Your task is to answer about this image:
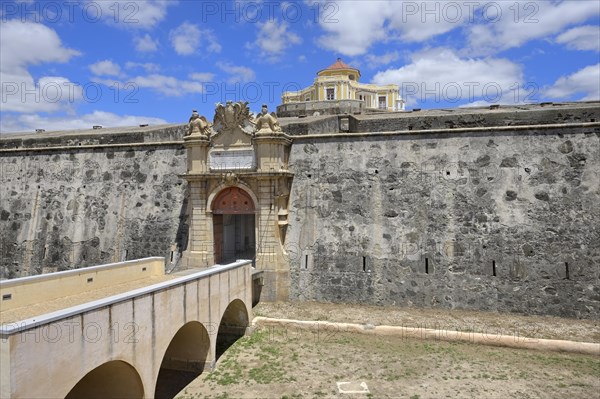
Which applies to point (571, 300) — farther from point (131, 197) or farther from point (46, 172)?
point (46, 172)

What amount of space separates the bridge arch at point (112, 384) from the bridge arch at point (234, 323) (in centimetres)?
408

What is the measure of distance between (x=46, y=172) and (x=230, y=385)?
12.3 m

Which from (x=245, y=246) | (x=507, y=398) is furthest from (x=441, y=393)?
(x=245, y=246)

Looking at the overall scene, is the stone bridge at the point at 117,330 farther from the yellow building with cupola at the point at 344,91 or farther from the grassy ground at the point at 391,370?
the yellow building with cupola at the point at 344,91

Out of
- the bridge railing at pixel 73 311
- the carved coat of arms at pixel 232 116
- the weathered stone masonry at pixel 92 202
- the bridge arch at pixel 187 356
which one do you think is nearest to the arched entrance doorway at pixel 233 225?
the weathered stone masonry at pixel 92 202

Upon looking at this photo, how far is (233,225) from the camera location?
17.4 metres

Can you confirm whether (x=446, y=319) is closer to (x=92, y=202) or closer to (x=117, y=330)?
(x=117, y=330)

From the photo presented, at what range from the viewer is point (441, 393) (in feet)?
26.6

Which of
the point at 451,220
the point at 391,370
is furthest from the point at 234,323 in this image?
the point at 451,220

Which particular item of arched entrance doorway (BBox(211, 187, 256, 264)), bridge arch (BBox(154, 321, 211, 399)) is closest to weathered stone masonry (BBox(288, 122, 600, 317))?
arched entrance doorway (BBox(211, 187, 256, 264))

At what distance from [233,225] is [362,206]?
6.13m

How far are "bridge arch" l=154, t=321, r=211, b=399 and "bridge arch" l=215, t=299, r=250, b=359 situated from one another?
166 centimetres

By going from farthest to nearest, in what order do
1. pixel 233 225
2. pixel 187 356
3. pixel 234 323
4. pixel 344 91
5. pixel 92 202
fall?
1. pixel 344 91
2. pixel 233 225
3. pixel 92 202
4. pixel 234 323
5. pixel 187 356

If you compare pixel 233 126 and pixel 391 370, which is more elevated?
pixel 233 126
